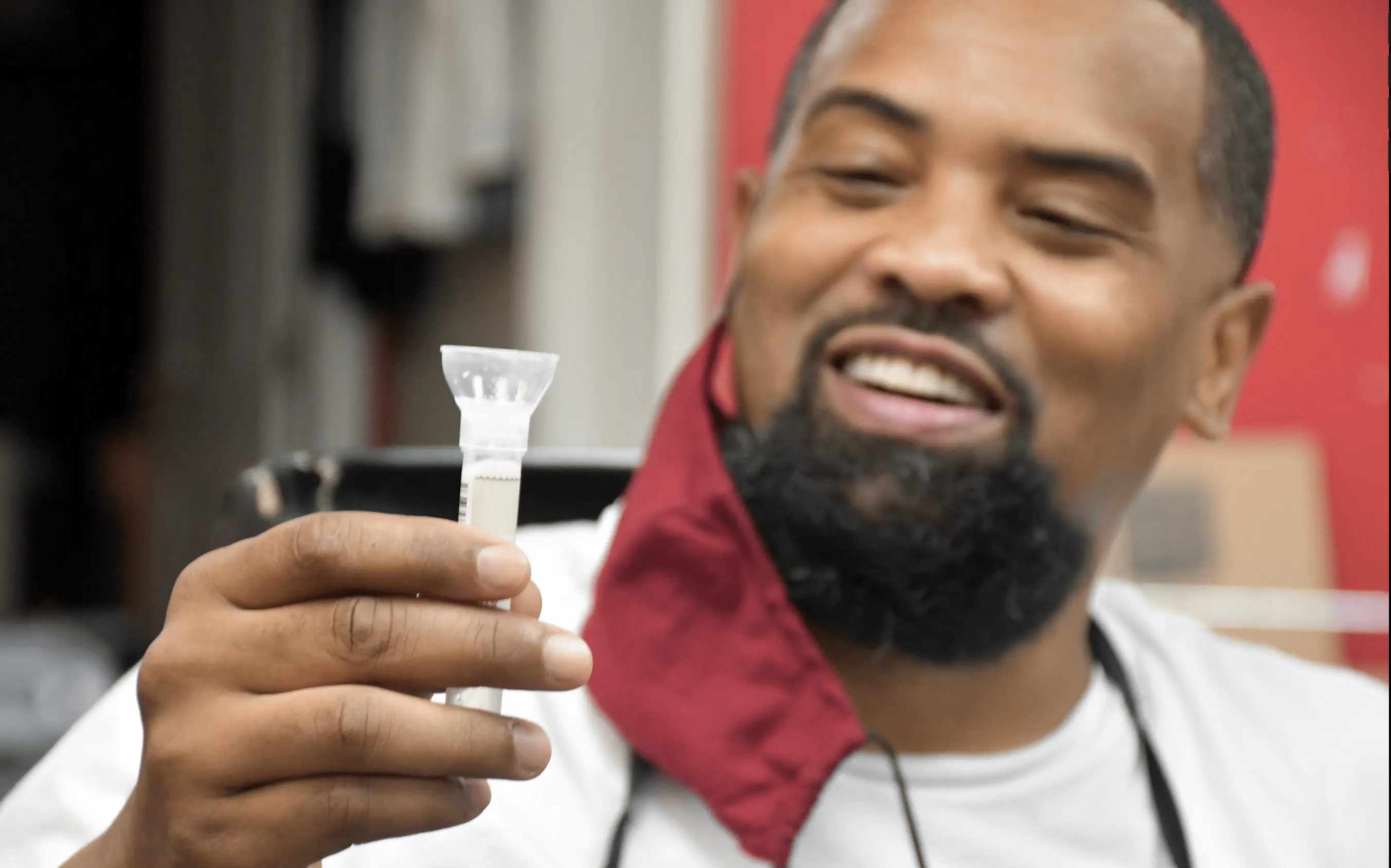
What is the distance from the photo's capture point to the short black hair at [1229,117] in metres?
1.10

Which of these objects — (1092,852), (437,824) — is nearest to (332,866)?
(437,824)

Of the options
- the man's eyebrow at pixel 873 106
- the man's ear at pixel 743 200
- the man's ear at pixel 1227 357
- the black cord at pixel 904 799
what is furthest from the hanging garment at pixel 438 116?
the black cord at pixel 904 799

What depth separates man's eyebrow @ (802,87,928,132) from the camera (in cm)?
100

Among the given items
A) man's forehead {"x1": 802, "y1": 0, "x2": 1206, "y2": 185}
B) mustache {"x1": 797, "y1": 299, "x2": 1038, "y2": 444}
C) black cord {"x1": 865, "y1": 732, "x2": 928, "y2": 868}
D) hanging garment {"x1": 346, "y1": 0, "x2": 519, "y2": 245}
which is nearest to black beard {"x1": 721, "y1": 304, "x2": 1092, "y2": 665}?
mustache {"x1": 797, "y1": 299, "x2": 1038, "y2": 444}

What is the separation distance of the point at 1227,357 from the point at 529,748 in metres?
0.93

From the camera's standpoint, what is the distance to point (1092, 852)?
1019 mm

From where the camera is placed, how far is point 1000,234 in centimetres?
99

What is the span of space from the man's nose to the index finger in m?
0.50

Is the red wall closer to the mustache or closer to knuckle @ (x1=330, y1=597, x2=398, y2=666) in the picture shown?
the mustache

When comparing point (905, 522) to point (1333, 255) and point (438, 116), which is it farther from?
point (438, 116)

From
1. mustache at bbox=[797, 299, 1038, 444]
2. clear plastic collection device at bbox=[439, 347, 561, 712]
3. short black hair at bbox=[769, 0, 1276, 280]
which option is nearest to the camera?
clear plastic collection device at bbox=[439, 347, 561, 712]

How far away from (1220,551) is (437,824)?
1.44 metres

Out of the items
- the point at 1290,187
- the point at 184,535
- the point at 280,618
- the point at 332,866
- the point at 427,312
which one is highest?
the point at 1290,187

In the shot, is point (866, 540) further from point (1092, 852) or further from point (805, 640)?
point (1092, 852)
